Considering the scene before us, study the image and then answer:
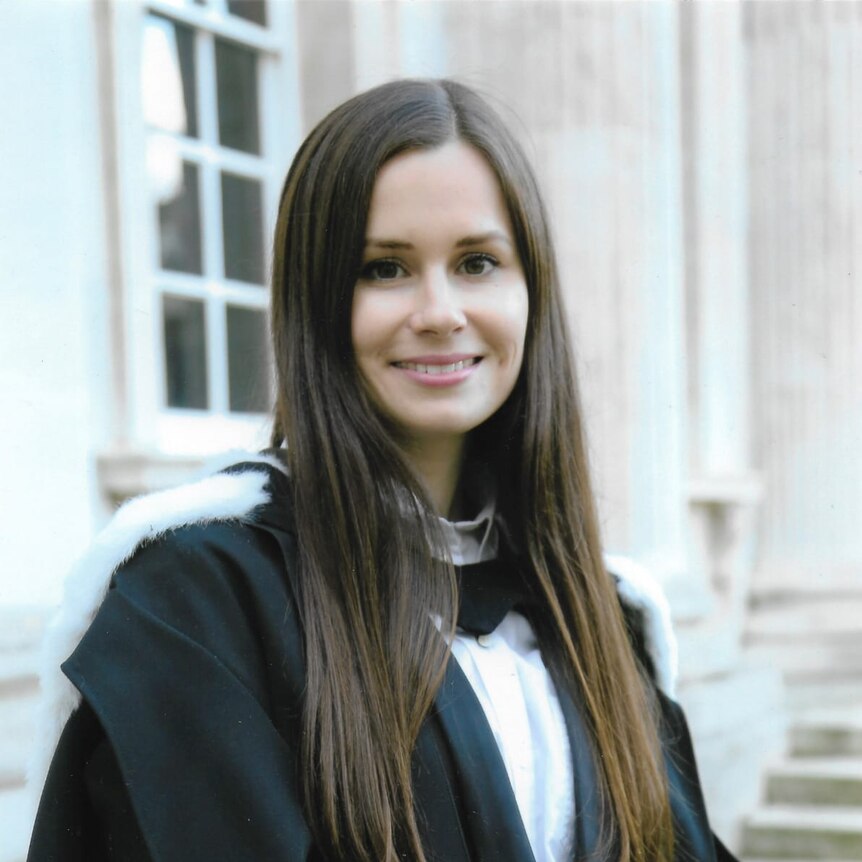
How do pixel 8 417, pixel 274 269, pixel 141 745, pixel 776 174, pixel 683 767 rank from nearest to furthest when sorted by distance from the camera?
pixel 141 745 → pixel 274 269 → pixel 683 767 → pixel 8 417 → pixel 776 174

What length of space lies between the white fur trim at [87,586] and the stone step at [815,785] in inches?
205

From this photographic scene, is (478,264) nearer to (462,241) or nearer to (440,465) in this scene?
(462,241)

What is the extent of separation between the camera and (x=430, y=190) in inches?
68.8

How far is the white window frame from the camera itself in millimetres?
3920

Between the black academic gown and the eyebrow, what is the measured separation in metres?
0.36

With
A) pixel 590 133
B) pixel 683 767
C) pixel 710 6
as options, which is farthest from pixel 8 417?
pixel 710 6

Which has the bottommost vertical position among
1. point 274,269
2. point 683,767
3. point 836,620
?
point 836,620

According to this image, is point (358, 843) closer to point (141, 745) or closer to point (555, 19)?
point (141, 745)

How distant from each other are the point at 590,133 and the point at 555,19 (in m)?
0.45

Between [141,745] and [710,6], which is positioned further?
[710,6]

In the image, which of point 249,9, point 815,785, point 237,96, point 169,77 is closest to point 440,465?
point 169,77

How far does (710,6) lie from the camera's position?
693 centimetres

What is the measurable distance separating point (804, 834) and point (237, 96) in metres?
3.97

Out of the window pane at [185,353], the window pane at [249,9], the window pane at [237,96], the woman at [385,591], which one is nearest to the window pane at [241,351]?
the window pane at [185,353]
